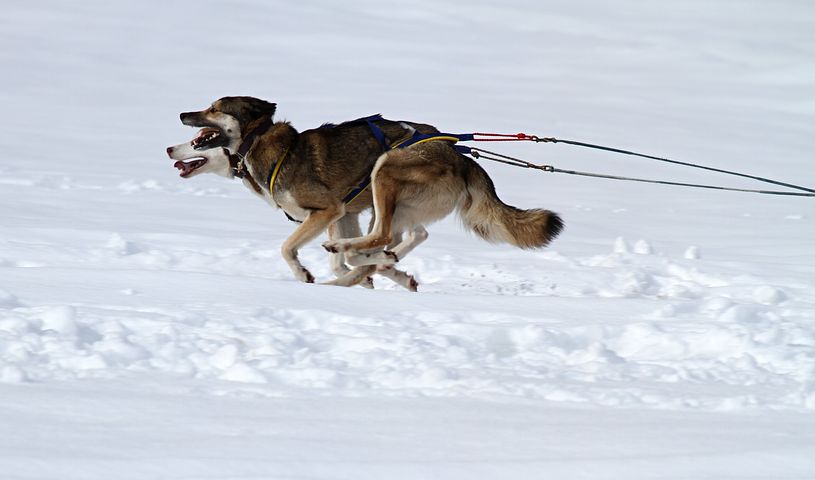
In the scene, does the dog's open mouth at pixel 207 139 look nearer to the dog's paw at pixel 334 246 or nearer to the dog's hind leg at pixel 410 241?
the dog's paw at pixel 334 246

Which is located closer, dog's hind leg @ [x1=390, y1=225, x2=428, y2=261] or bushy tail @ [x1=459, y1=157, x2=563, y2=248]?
bushy tail @ [x1=459, y1=157, x2=563, y2=248]

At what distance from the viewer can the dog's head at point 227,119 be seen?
5969 millimetres

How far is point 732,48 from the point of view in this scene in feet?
92.0

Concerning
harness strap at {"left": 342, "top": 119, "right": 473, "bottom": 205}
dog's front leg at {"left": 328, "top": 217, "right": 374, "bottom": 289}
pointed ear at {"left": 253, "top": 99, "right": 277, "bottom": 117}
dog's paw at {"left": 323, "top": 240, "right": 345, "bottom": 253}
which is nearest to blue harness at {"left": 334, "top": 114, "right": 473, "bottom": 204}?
harness strap at {"left": 342, "top": 119, "right": 473, "bottom": 205}

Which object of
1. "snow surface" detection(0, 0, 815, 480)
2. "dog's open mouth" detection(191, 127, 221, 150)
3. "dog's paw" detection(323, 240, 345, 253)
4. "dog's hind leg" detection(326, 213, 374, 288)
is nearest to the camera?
"snow surface" detection(0, 0, 815, 480)

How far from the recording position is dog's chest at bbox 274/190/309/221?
19.7 ft

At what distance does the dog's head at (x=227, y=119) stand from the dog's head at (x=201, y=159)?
0.31ft

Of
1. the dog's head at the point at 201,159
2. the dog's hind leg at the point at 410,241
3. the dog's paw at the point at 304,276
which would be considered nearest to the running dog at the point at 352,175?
the dog's paw at the point at 304,276

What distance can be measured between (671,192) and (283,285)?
8.33 m

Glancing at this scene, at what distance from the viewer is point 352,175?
6.02 m

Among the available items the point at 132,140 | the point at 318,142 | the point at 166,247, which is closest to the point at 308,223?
the point at 318,142

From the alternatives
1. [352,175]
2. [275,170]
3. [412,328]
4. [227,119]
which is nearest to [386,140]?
[352,175]

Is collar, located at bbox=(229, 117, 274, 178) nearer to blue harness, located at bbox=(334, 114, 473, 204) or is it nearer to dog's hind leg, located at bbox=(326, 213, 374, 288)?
blue harness, located at bbox=(334, 114, 473, 204)

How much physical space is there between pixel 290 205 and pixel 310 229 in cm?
18
